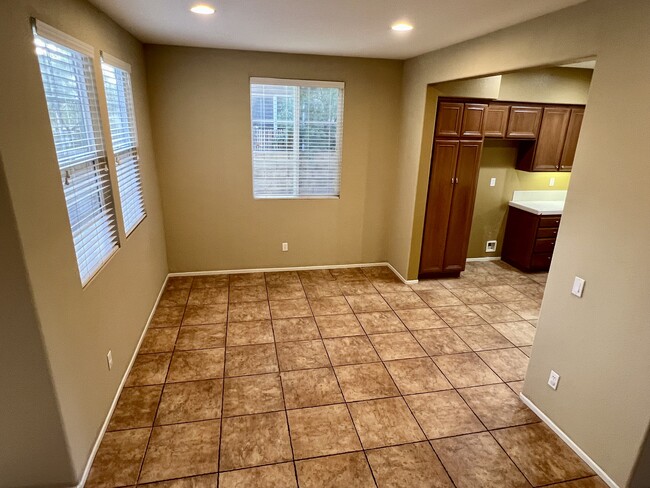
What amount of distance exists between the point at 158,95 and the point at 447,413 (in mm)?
4088

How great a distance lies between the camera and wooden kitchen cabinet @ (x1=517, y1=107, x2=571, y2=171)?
472 cm

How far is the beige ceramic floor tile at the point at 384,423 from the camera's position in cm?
237

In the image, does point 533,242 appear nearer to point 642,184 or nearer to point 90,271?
point 642,184

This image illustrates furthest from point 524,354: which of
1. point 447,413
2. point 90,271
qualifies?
point 90,271

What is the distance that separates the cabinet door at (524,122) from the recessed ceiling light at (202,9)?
3.65 meters

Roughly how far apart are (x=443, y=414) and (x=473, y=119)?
10.6 feet

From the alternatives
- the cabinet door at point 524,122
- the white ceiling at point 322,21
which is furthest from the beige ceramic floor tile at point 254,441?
the cabinet door at point 524,122

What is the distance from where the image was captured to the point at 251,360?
10.2ft

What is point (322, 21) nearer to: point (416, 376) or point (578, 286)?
point (578, 286)

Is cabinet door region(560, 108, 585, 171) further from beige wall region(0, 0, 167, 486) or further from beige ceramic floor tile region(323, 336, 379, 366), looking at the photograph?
beige wall region(0, 0, 167, 486)

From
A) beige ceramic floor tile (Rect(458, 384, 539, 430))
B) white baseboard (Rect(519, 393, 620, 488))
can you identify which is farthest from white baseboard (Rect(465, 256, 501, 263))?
white baseboard (Rect(519, 393, 620, 488))

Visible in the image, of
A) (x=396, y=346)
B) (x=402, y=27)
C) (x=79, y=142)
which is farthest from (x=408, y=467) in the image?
(x=402, y=27)

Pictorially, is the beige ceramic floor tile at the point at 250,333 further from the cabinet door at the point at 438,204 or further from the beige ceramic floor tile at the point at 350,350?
the cabinet door at the point at 438,204

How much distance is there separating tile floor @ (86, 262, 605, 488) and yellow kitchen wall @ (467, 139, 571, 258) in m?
1.30
